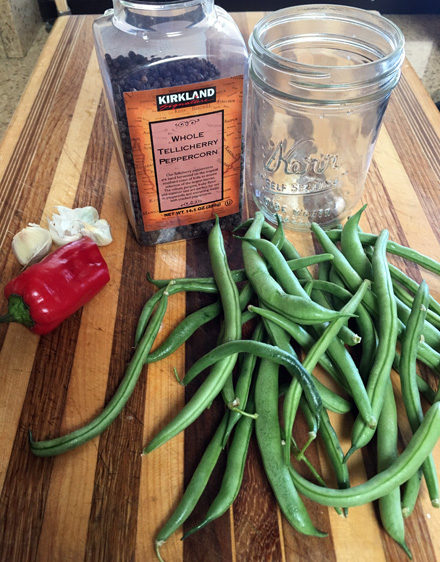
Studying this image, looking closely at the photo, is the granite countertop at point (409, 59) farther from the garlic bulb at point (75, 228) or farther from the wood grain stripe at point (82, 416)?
the wood grain stripe at point (82, 416)

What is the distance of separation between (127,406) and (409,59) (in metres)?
3.61

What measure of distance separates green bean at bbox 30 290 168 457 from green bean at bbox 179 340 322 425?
0.11 metres

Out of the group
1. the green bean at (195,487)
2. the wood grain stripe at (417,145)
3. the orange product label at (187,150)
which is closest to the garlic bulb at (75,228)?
the orange product label at (187,150)

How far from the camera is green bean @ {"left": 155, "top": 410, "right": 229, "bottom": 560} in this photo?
0.79 m

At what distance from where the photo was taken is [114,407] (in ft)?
3.09

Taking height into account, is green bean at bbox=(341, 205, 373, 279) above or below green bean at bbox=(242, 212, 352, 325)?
below

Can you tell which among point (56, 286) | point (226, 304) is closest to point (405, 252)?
point (226, 304)

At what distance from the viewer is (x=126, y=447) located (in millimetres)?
920

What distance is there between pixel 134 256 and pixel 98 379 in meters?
0.36

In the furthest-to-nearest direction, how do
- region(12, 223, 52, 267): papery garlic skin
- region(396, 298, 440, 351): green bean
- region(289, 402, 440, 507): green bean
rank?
region(12, 223, 52, 267): papery garlic skin → region(396, 298, 440, 351): green bean → region(289, 402, 440, 507): green bean

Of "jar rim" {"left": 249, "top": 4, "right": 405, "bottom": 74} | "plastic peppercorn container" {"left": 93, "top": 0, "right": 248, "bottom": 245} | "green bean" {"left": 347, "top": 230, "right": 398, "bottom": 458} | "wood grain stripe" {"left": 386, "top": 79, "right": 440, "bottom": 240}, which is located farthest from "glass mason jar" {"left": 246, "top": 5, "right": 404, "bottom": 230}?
"green bean" {"left": 347, "top": 230, "right": 398, "bottom": 458}

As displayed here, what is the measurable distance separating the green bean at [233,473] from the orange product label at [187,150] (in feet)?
1.79

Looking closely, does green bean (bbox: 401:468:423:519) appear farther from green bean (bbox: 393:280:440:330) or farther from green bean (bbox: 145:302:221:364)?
green bean (bbox: 145:302:221:364)

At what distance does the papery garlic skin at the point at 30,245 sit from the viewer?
1221 mm
